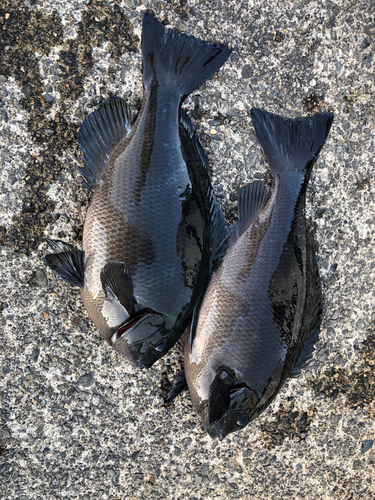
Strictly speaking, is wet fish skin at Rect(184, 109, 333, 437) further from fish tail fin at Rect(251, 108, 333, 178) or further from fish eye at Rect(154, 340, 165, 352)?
fish eye at Rect(154, 340, 165, 352)

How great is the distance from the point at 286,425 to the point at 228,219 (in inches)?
56.6

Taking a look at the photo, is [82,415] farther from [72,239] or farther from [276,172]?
[276,172]

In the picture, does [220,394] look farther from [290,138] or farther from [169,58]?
[169,58]

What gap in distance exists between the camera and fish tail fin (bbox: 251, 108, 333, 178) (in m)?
2.23

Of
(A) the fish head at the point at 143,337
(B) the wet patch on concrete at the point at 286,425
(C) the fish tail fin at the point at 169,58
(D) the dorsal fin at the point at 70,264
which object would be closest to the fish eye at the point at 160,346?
(A) the fish head at the point at 143,337

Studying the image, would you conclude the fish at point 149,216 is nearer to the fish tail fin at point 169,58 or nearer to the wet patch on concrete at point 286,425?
the fish tail fin at point 169,58

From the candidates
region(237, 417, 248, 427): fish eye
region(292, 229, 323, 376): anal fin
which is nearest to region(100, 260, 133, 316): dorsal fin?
region(237, 417, 248, 427): fish eye

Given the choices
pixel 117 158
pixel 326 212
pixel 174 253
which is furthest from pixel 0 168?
pixel 326 212

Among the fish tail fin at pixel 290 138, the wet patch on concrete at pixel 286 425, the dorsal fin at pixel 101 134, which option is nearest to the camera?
the dorsal fin at pixel 101 134

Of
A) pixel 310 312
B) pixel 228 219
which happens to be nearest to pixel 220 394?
pixel 310 312

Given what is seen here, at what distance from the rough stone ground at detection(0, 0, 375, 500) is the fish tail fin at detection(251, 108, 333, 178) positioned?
0.45ft

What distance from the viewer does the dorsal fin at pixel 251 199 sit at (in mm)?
2181

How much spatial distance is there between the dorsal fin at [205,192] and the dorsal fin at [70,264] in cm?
70

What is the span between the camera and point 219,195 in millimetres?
2385
